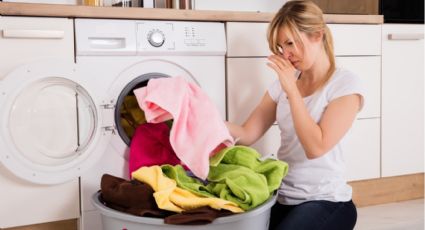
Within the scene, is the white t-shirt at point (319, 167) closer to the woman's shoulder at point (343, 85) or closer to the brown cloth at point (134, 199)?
the woman's shoulder at point (343, 85)

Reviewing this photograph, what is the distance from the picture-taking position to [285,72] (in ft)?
5.74

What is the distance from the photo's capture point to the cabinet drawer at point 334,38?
7.20 feet

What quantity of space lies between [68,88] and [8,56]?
0.72 feet

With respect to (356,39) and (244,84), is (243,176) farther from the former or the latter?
(356,39)

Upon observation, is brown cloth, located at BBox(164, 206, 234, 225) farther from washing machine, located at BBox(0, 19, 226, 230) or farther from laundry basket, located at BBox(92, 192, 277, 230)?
washing machine, located at BBox(0, 19, 226, 230)

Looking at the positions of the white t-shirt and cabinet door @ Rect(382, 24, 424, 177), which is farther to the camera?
cabinet door @ Rect(382, 24, 424, 177)

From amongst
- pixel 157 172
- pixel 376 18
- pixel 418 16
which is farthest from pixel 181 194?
pixel 418 16

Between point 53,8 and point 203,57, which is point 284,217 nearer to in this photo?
point 203,57

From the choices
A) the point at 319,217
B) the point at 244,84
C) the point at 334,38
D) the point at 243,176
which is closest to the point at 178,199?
the point at 243,176

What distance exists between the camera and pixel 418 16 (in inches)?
107

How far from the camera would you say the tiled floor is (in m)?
2.25

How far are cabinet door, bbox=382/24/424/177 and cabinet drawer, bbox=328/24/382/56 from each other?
0.05 m

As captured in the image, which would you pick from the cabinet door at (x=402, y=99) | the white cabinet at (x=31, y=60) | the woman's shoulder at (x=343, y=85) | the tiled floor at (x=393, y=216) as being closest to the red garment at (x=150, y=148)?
the white cabinet at (x=31, y=60)

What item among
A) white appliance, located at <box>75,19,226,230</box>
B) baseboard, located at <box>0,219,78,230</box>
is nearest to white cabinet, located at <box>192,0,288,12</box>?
white appliance, located at <box>75,19,226,230</box>
